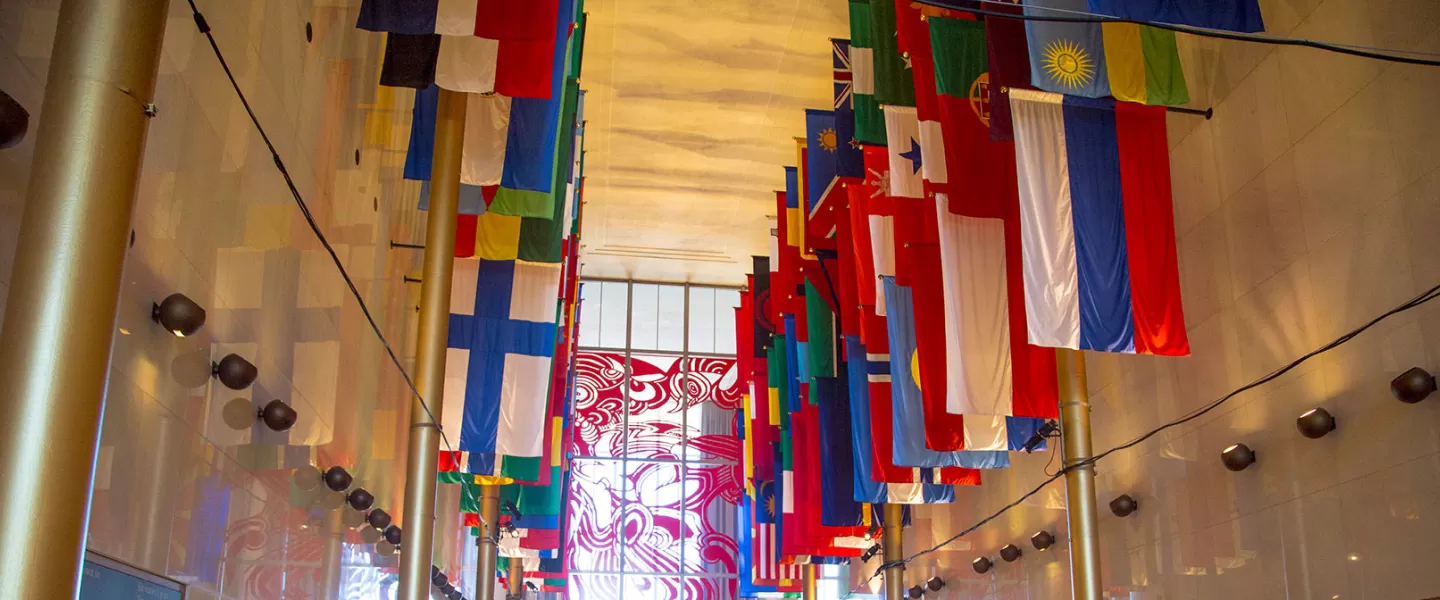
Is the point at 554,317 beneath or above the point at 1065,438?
above

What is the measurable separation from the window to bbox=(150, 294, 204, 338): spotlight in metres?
29.3

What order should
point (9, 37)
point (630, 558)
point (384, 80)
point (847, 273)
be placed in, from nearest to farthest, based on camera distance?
point (9, 37)
point (384, 80)
point (847, 273)
point (630, 558)

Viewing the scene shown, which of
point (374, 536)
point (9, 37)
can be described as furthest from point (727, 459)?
point (9, 37)

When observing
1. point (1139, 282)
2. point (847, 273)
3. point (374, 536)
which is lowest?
point (374, 536)

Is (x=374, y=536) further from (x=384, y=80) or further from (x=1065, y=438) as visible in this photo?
(x=1065, y=438)

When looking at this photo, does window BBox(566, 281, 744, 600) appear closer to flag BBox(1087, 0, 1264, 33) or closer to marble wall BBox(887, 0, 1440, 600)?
marble wall BBox(887, 0, 1440, 600)

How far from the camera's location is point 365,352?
1545 centimetres

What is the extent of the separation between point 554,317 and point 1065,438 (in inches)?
238

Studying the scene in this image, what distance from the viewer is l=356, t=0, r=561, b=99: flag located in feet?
36.6

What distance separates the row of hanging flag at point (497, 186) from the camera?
11.2m

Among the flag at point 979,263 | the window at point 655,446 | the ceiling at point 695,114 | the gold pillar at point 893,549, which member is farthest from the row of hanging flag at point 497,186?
the window at point 655,446

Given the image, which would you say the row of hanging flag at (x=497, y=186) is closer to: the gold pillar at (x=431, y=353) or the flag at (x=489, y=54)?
the flag at (x=489, y=54)

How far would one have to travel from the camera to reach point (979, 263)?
45.4 ft

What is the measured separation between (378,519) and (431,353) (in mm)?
4972
